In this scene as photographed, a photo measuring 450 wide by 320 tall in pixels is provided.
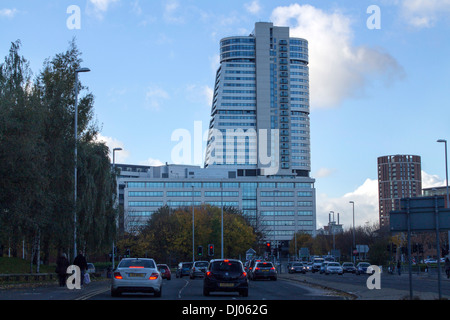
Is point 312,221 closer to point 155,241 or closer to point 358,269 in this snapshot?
point 155,241

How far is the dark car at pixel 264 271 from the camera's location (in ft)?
164

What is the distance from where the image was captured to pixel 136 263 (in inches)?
997

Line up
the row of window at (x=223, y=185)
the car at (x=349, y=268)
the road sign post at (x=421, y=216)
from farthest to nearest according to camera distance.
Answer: the row of window at (x=223, y=185), the car at (x=349, y=268), the road sign post at (x=421, y=216)

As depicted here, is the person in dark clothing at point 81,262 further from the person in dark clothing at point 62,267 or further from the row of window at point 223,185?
the row of window at point 223,185

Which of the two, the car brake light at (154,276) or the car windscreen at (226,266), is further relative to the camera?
the car windscreen at (226,266)

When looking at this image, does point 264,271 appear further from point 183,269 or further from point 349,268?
point 349,268

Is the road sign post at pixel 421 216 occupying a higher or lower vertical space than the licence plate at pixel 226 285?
higher

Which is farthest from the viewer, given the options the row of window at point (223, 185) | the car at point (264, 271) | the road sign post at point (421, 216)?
the row of window at point (223, 185)

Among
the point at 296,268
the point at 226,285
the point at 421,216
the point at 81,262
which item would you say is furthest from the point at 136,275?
the point at 296,268

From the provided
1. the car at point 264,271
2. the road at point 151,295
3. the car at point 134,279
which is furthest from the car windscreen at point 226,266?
the car at point 264,271

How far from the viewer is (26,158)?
30.4m
